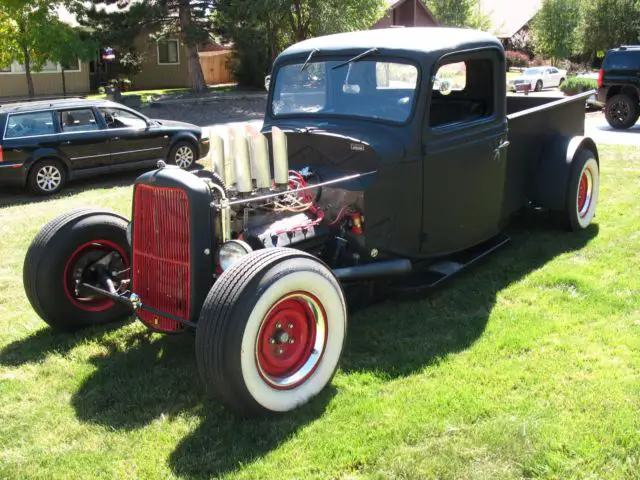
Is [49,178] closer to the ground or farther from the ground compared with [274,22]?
closer to the ground

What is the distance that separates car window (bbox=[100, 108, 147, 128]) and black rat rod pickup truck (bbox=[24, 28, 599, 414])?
618cm

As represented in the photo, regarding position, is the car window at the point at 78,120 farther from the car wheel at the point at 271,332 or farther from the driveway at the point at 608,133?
the driveway at the point at 608,133

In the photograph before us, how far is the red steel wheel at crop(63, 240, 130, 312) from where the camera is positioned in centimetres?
429

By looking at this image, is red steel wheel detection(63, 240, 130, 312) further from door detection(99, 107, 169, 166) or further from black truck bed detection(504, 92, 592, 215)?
door detection(99, 107, 169, 166)

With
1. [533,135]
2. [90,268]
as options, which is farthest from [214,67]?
[90,268]

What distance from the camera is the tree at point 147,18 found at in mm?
22766

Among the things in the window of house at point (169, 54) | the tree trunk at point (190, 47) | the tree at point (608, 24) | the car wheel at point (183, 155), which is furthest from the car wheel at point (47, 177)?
the tree at point (608, 24)

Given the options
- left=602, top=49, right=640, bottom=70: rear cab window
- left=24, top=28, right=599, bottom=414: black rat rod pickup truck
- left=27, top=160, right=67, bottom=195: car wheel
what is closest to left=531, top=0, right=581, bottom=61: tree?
left=602, top=49, right=640, bottom=70: rear cab window

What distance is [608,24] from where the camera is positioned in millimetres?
30703

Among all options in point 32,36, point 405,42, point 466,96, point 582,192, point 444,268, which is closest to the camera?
point 405,42

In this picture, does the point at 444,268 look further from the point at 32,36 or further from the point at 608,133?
the point at 32,36

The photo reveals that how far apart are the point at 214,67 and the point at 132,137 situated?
24.2 metres

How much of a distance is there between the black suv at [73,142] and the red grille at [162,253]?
21.5 feet

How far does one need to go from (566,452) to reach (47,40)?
19.0 meters
